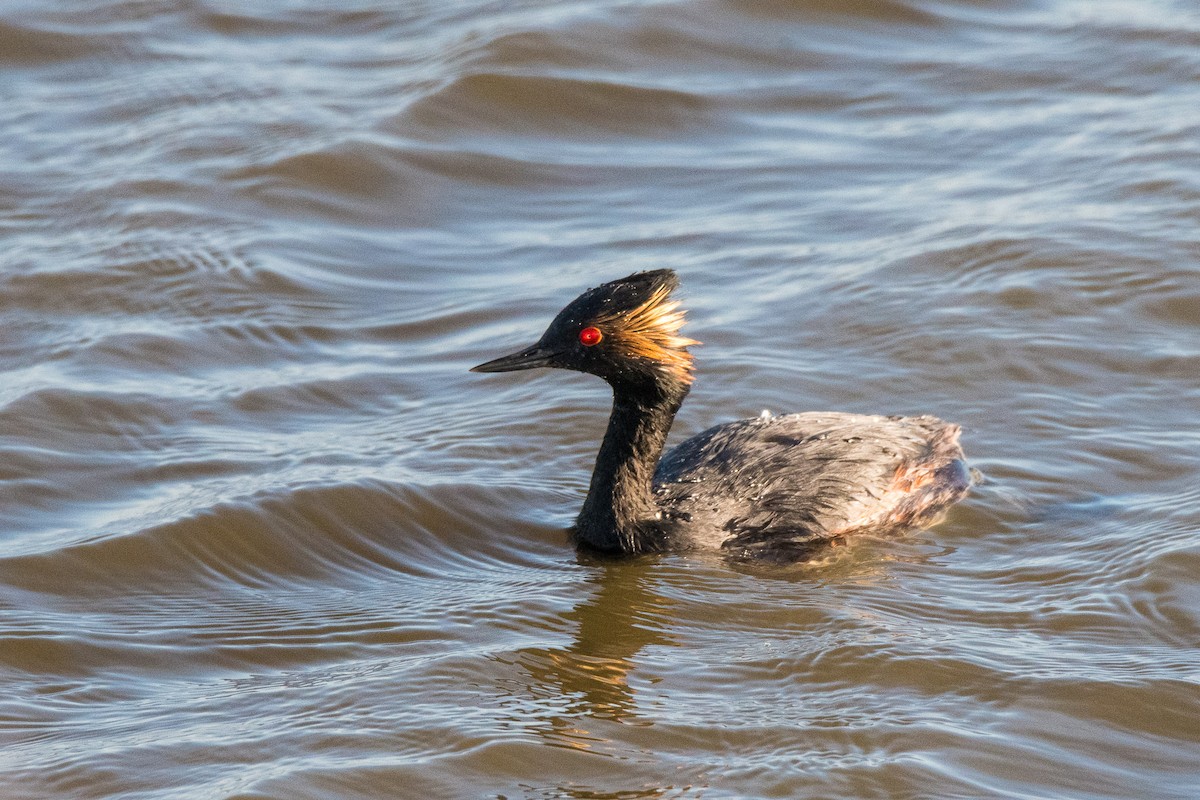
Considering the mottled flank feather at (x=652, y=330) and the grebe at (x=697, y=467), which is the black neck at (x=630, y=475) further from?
the mottled flank feather at (x=652, y=330)

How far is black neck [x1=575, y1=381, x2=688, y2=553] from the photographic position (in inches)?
293

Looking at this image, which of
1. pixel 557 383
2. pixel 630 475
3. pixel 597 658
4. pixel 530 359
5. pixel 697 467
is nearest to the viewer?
pixel 597 658

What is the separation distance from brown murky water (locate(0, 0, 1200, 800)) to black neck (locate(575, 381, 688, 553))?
0.49 ft

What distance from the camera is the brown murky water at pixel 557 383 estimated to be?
595cm

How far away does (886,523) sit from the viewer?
778 cm

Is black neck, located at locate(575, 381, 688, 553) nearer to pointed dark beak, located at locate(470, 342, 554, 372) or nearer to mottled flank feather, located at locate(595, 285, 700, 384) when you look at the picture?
mottled flank feather, located at locate(595, 285, 700, 384)

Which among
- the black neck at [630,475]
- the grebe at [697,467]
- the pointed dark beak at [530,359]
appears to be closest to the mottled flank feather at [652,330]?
the grebe at [697,467]

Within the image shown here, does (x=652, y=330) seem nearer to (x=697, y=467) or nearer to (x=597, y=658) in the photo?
(x=697, y=467)

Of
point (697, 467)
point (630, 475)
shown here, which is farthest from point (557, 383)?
point (630, 475)

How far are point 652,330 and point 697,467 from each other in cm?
74

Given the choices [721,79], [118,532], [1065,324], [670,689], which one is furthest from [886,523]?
[721,79]

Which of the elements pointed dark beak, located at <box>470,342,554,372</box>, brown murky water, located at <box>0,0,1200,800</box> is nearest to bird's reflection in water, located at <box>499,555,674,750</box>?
brown murky water, located at <box>0,0,1200,800</box>

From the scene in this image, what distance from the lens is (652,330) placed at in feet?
24.3

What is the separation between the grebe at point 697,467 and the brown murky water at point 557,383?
0.17m
